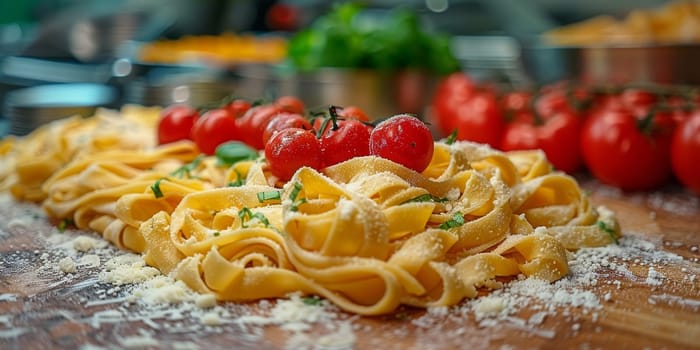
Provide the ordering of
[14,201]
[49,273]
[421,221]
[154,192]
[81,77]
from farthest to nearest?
[81,77] → [14,201] → [154,192] → [49,273] → [421,221]

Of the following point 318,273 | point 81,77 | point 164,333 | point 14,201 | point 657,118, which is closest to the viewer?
point 164,333

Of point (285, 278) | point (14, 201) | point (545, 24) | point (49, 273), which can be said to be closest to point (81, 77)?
point (14, 201)

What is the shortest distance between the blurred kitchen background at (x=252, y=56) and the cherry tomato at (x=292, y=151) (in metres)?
1.11

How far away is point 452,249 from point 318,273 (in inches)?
17.4

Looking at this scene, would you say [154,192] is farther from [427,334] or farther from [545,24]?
[545,24]

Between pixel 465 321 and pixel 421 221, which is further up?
pixel 421 221

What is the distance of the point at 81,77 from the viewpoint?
236 inches

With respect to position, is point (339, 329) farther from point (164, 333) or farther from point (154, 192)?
point (154, 192)

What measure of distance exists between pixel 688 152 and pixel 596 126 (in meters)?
0.44

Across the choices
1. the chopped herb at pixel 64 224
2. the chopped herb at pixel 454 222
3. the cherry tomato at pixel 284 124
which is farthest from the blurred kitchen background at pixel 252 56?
the chopped herb at pixel 454 222

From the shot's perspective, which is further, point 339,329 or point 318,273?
point 318,273

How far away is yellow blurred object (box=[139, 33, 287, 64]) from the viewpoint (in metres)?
5.99

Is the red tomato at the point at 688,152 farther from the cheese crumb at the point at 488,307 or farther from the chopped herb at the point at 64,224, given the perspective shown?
the chopped herb at the point at 64,224

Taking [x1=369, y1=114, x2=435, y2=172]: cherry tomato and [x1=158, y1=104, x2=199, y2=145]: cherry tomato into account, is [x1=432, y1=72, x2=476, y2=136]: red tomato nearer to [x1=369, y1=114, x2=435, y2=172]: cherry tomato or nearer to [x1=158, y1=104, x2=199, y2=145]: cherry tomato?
[x1=158, y1=104, x2=199, y2=145]: cherry tomato
